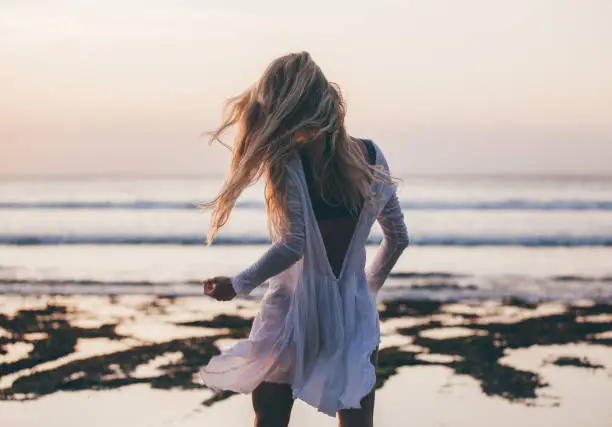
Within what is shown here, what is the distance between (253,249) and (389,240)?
15.2 m

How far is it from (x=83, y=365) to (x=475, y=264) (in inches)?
379

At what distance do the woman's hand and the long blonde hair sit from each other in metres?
0.25

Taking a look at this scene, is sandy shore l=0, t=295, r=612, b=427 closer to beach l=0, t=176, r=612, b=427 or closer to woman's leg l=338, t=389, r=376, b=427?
beach l=0, t=176, r=612, b=427

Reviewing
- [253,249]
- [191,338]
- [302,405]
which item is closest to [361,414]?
[302,405]

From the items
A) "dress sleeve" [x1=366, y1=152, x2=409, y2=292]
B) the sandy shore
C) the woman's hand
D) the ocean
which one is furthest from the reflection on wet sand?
the woman's hand

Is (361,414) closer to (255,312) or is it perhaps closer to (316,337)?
(316,337)

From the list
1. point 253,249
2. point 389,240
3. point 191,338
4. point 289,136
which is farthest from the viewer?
point 253,249

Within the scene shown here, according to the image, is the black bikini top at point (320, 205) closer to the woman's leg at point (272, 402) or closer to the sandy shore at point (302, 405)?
the woman's leg at point (272, 402)

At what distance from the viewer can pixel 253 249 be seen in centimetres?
1852

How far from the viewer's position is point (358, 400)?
10.0 ft

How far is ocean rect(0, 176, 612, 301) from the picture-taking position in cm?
1157

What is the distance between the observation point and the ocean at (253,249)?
38.0ft

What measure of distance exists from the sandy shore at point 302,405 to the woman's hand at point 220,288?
229cm

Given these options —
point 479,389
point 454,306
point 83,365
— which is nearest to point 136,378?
point 83,365
